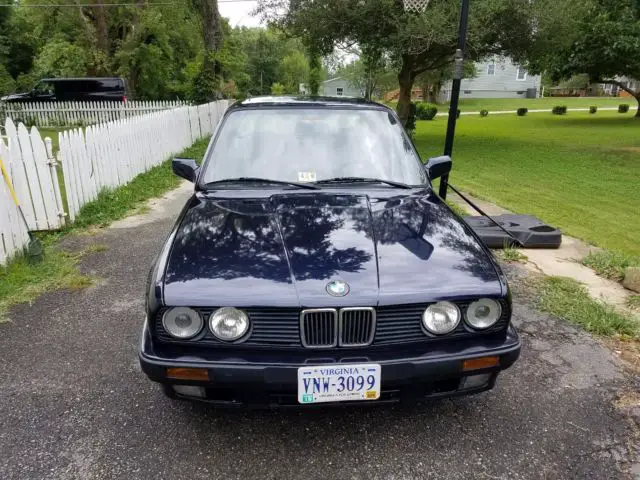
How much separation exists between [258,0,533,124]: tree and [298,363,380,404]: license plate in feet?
40.9

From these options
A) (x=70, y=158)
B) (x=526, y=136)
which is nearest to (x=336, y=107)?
(x=70, y=158)

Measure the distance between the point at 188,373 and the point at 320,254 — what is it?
0.85 metres

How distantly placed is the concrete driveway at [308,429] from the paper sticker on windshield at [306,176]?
1.54 meters

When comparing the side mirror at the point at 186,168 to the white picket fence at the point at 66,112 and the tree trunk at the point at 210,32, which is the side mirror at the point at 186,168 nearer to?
the white picket fence at the point at 66,112

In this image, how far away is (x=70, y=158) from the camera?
6293mm

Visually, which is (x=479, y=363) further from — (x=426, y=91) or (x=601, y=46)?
(x=426, y=91)

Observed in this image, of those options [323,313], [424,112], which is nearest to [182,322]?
[323,313]

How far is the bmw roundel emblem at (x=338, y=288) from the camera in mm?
2209

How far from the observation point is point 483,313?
7.85 ft

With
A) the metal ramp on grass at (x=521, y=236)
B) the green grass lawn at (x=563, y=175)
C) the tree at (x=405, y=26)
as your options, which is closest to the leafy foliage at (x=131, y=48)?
the tree at (x=405, y=26)

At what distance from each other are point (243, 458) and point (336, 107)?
2644 mm

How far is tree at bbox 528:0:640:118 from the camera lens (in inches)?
712

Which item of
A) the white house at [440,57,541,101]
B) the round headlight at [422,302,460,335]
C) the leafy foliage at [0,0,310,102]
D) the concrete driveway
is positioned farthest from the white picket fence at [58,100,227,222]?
the white house at [440,57,541,101]

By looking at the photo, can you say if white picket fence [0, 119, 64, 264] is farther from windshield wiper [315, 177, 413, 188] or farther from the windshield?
windshield wiper [315, 177, 413, 188]
